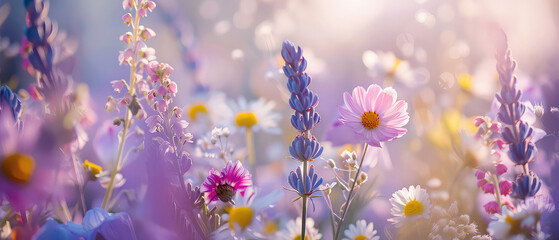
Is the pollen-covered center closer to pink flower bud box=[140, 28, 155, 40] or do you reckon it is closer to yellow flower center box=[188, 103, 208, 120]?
pink flower bud box=[140, 28, 155, 40]

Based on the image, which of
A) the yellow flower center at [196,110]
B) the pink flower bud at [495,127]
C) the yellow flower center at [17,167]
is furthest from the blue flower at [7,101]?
the pink flower bud at [495,127]

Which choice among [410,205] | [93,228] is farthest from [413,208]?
[93,228]

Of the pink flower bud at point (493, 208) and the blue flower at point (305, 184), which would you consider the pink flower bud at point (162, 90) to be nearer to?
the blue flower at point (305, 184)

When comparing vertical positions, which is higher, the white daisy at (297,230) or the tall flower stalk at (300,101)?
the tall flower stalk at (300,101)

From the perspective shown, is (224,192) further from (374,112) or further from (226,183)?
(374,112)

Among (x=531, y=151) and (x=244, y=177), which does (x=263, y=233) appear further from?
(x=531, y=151)

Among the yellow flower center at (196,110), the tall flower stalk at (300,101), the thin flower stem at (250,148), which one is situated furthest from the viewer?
the yellow flower center at (196,110)
